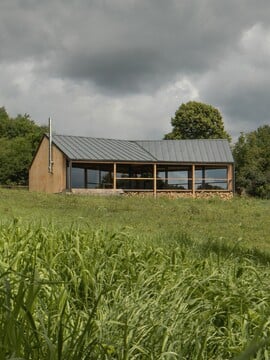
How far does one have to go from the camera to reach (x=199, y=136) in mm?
56031

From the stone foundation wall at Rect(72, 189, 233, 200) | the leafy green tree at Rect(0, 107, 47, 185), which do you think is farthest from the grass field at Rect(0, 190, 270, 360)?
the leafy green tree at Rect(0, 107, 47, 185)

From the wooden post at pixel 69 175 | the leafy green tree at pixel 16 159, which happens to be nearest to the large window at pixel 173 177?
the wooden post at pixel 69 175

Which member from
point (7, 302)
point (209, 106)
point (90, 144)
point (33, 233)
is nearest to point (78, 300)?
point (7, 302)

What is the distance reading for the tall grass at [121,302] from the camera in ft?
6.95

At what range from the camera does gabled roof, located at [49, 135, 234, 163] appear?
29.1m

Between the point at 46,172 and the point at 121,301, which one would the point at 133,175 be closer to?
the point at 46,172

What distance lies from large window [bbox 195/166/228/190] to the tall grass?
1074 inches

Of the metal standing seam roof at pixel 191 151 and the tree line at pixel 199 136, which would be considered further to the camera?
the tree line at pixel 199 136

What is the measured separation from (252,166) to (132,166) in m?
14.3

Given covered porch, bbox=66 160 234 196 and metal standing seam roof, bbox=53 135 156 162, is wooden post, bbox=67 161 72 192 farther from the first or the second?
covered porch, bbox=66 160 234 196

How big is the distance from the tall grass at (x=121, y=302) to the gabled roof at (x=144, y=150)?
2363cm

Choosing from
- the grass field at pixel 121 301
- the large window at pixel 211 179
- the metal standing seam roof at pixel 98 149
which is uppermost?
the metal standing seam roof at pixel 98 149

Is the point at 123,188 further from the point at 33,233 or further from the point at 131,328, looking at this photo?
the point at 131,328

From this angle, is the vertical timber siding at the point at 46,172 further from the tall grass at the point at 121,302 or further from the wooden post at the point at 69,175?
the tall grass at the point at 121,302
